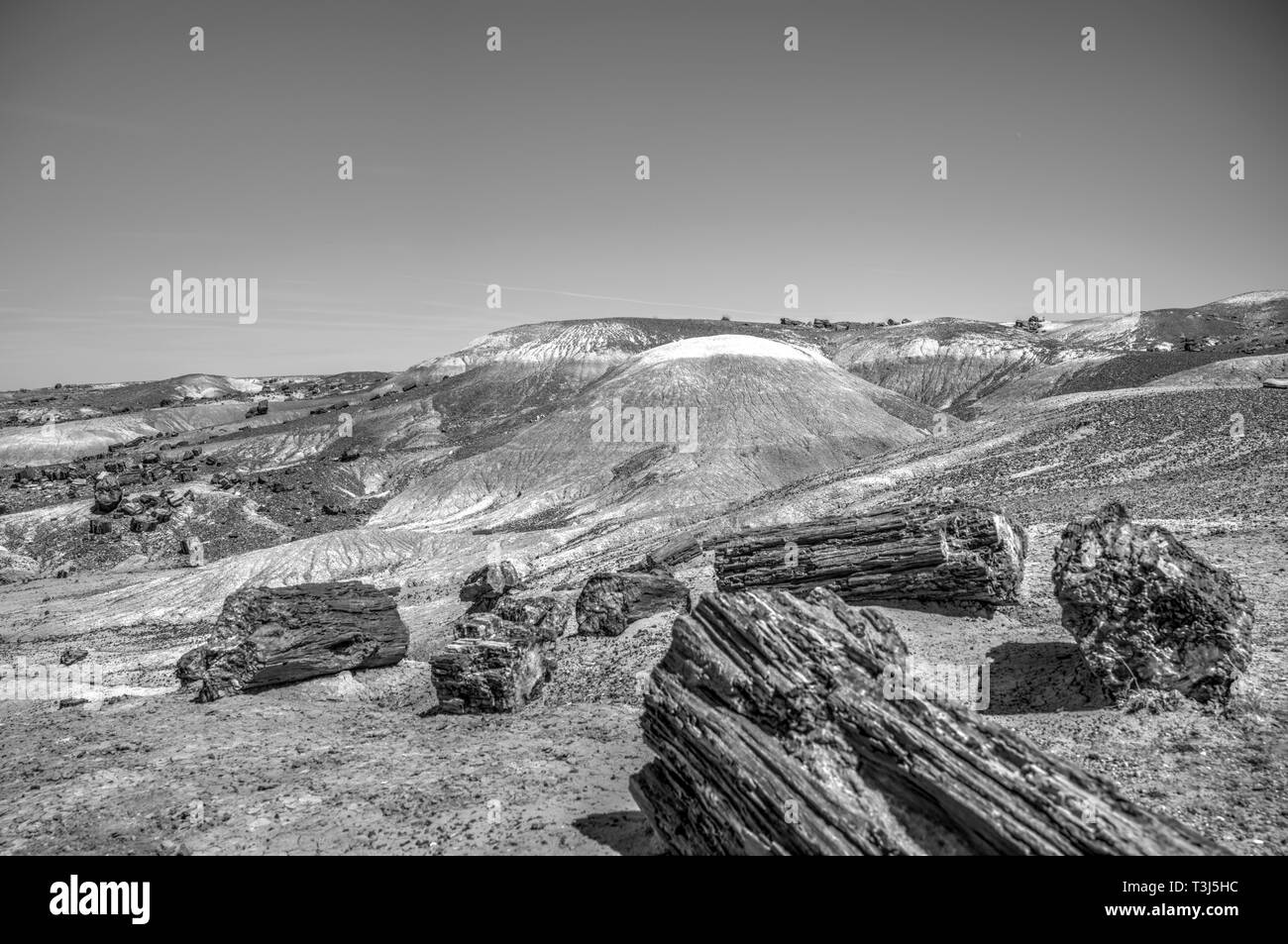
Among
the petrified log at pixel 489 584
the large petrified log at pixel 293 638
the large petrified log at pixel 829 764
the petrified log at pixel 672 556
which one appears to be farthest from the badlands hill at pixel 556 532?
the petrified log at pixel 672 556

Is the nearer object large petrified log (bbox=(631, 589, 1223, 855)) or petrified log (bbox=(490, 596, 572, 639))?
large petrified log (bbox=(631, 589, 1223, 855))

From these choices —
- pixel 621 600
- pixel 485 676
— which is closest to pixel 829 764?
pixel 485 676

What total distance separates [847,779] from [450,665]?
12211 millimetres

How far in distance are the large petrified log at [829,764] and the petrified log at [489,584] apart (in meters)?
25.2

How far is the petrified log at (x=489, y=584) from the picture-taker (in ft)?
108

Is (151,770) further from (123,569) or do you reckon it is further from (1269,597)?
(123,569)

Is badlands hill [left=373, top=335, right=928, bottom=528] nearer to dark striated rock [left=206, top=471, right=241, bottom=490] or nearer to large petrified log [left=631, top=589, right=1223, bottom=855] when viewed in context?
dark striated rock [left=206, top=471, right=241, bottom=490]

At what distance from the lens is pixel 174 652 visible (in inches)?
1284

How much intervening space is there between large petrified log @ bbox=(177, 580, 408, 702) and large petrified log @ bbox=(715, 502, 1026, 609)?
10903 millimetres

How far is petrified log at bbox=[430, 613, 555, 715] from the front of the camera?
16.7 meters

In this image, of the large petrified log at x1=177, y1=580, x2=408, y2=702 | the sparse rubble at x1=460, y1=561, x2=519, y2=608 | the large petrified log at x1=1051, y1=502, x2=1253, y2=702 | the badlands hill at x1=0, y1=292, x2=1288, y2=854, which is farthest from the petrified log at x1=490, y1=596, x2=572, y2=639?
the large petrified log at x1=1051, y1=502, x2=1253, y2=702

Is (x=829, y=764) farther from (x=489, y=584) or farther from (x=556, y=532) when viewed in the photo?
(x=556, y=532)

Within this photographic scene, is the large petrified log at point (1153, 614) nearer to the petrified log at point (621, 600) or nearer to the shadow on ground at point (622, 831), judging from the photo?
the shadow on ground at point (622, 831)
